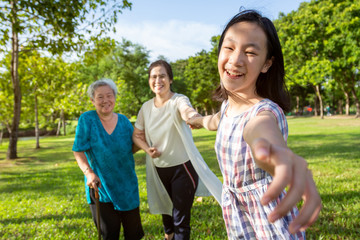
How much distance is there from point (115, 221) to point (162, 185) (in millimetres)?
676

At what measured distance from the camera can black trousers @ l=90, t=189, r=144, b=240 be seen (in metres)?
2.80

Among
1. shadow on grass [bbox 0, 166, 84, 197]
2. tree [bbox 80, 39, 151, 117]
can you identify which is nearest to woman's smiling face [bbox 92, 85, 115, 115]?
shadow on grass [bbox 0, 166, 84, 197]

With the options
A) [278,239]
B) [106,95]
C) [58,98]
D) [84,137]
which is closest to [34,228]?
[84,137]

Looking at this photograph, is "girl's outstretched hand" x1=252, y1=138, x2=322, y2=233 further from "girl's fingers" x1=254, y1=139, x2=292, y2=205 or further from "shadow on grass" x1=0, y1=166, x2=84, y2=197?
"shadow on grass" x1=0, y1=166, x2=84, y2=197

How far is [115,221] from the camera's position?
9.30 ft

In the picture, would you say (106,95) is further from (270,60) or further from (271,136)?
(271,136)

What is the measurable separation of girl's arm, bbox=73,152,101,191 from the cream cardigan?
73cm

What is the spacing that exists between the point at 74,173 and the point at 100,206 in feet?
20.8

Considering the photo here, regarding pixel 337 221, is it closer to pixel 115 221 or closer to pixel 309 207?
pixel 115 221

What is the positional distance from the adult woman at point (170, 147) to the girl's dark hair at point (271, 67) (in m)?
1.25

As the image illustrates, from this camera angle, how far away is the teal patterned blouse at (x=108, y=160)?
2799 mm

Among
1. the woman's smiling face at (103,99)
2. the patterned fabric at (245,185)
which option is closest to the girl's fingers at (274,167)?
the patterned fabric at (245,185)

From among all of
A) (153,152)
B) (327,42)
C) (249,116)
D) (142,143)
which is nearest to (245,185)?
(249,116)

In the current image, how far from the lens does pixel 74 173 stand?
8570 mm
